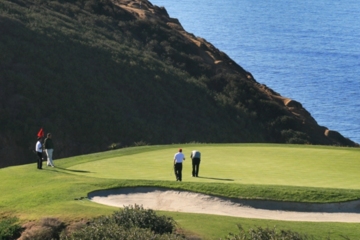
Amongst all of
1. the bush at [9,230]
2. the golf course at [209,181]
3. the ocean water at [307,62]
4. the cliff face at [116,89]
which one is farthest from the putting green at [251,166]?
the ocean water at [307,62]

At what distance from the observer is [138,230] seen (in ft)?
56.2

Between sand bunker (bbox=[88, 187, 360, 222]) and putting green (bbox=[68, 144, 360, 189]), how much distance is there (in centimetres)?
171

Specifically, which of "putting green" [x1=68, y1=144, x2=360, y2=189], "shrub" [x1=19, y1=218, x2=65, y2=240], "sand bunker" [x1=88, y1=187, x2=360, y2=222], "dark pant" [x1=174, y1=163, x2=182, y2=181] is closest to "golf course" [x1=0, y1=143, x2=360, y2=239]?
"putting green" [x1=68, y1=144, x2=360, y2=189]

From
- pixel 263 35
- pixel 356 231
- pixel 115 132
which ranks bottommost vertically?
pixel 356 231

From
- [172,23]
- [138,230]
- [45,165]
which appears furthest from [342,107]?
[138,230]

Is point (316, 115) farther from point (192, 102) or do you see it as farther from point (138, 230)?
point (138, 230)

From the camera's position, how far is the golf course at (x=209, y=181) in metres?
19.5

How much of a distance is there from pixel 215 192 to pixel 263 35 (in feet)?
537

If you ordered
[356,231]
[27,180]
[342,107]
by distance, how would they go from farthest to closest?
1. [342,107]
2. [27,180]
3. [356,231]

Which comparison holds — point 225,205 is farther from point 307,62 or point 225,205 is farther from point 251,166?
point 307,62

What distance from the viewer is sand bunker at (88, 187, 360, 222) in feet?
67.9

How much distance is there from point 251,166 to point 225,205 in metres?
4.94

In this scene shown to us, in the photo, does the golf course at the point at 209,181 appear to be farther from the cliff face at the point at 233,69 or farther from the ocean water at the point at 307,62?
the ocean water at the point at 307,62

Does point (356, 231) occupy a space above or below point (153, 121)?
below
